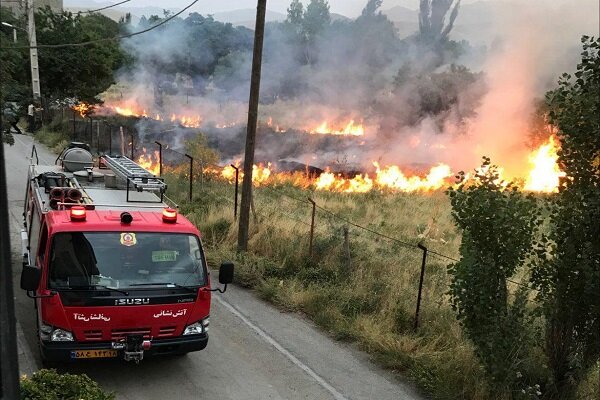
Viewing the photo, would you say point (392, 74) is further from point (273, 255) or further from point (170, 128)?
point (273, 255)

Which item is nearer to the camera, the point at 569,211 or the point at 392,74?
the point at 569,211

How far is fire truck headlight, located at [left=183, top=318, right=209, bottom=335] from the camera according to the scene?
250 inches

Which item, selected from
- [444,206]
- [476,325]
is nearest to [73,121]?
[444,206]

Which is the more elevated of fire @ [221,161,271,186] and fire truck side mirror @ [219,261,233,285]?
fire truck side mirror @ [219,261,233,285]

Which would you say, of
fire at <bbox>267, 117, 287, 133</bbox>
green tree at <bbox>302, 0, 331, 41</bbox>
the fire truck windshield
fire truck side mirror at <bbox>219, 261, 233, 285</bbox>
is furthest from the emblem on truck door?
green tree at <bbox>302, 0, 331, 41</bbox>

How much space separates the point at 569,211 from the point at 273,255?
7189 mm

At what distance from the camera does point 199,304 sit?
6355mm

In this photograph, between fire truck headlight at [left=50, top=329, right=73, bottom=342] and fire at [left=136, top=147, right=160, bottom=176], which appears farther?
fire at [left=136, top=147, right=160, bottom=176]

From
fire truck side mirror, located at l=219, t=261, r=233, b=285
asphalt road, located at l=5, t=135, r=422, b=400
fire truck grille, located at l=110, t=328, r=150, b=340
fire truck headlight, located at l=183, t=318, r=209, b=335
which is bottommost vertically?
asphalt road, located at l=5, t=135, r=422, b=400

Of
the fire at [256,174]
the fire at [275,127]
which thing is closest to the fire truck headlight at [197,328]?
the fire at [256,174]

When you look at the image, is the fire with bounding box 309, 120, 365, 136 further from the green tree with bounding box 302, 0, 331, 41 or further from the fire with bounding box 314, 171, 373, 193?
the green tree with bounding box 302, 0, 331, 41

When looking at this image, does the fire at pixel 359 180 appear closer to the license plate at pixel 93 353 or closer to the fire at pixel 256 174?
the fire at pixel 256 174

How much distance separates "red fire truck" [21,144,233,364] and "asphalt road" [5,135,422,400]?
0.51 metres

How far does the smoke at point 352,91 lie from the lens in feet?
97.7
